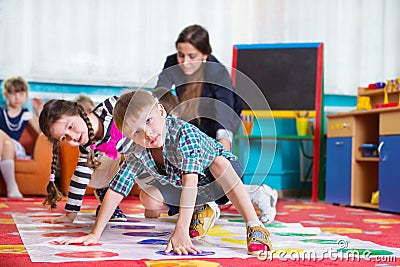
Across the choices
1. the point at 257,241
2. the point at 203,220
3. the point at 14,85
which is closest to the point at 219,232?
the point at 203,220

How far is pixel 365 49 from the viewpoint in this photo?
407cm

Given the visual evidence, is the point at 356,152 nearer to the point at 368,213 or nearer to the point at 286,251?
the point at 368,213

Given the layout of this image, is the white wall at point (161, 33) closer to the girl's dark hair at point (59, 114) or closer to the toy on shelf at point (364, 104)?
the toy on shelf at point (364, 104)

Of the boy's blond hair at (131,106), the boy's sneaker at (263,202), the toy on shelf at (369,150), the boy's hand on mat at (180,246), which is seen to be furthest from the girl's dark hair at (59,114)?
the toy on shelf at (369,150)

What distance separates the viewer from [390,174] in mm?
2863

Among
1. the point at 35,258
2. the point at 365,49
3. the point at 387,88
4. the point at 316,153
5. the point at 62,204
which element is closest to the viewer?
the point at 35,258

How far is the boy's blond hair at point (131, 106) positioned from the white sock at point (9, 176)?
1877 millimetres

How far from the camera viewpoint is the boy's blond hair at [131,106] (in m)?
1.52

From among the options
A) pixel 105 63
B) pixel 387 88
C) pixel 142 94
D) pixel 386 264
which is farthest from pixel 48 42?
pixel 386 264

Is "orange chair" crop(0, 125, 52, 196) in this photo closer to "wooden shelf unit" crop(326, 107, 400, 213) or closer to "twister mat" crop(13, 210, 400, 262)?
"twister mat" crop(13, 210, 400, 262)

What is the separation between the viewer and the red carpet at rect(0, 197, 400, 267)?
1.34 metres

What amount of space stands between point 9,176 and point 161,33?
1.28 metres

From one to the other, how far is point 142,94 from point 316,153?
2175mm

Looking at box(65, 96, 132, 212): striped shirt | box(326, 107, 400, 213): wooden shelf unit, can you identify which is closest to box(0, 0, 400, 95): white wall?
box(326, 107, 400, 213): wooden shelf unit
